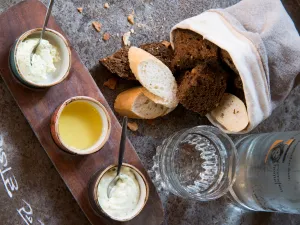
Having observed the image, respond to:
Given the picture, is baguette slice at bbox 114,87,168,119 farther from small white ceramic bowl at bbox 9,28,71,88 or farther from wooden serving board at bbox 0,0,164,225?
small white ceramic bowl at bbox 9,28,71,88

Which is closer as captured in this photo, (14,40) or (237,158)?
(14,40)

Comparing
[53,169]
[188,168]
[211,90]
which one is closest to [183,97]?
[211,90]

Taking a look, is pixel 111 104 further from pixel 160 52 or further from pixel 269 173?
pixel 269 173

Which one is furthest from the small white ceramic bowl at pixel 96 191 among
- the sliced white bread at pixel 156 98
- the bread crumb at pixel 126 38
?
the bread crumb at pixel 126 38

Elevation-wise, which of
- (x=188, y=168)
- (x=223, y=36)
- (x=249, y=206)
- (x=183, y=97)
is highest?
(x=223, y=36)

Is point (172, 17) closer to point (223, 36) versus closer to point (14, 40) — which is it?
point (223, 36)
